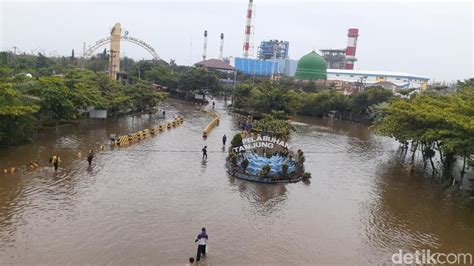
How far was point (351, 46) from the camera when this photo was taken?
15650 cm

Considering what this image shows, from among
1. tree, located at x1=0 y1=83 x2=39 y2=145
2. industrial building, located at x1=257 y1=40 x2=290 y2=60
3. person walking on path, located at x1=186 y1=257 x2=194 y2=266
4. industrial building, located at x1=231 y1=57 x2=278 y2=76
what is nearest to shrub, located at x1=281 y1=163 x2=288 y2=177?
person walking on path, located at x1=186 y1=257 x2=194 y2=266

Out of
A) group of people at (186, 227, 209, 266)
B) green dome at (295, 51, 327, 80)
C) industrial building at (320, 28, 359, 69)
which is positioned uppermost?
industrial building at (320, 28, 359, 69)

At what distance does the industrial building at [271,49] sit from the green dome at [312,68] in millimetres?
63224

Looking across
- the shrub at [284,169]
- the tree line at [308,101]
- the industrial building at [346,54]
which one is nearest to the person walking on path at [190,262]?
the shrub at [284,169]

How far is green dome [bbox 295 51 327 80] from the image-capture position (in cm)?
10581

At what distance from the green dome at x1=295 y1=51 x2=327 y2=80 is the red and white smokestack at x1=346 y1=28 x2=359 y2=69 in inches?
1953

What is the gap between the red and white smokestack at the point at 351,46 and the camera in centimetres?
15400

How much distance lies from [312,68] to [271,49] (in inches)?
2681

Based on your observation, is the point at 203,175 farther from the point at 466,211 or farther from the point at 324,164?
the point at 466,211

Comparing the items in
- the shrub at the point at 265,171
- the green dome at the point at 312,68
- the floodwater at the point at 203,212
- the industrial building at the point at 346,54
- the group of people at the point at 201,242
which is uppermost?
the industrial building at the point at 346,54

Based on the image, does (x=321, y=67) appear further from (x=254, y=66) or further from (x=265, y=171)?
(x=265, y=171)

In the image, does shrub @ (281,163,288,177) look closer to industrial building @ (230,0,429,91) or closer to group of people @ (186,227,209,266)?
group of people @ (186,227,209,266)

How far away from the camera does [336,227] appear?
65.3 feet

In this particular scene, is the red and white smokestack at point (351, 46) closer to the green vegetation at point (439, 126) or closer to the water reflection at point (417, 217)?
the green vegetation at point (439, 126)
